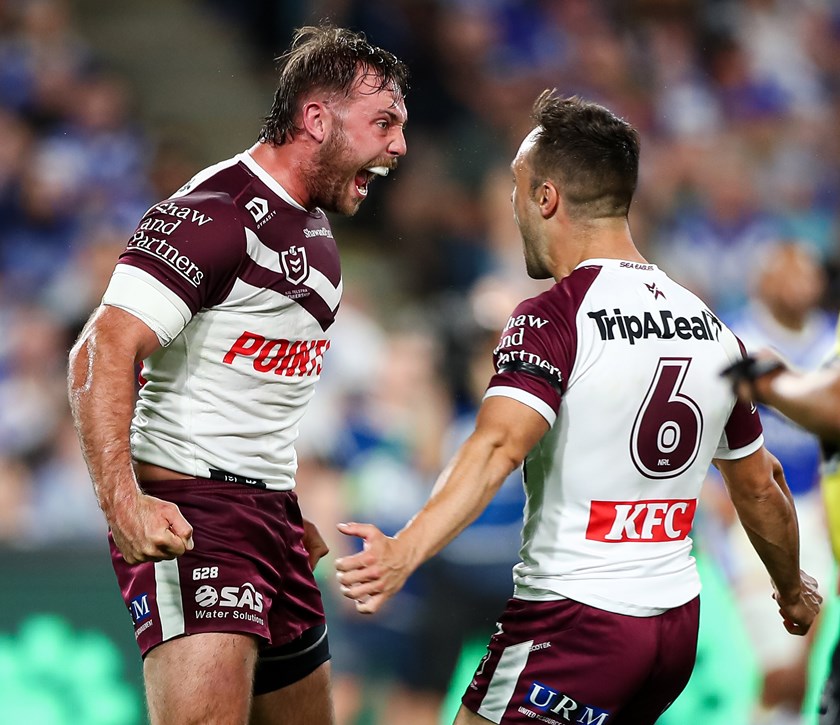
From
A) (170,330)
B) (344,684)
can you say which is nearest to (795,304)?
(344,684)

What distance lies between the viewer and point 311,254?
3.20 metres

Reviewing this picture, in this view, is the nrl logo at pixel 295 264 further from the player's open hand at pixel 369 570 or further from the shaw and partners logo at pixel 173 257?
the player's open hand at pixel 369 570

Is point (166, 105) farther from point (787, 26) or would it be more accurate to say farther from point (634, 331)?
point (634, 331)

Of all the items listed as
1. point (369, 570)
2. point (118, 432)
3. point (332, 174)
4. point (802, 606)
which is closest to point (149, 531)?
point (118, 432)

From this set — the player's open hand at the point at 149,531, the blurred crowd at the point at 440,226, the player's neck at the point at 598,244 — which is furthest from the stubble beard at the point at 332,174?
the blurred crowd at the point at 440,226

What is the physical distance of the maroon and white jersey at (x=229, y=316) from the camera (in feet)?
9.48

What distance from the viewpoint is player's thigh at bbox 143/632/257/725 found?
2.89 meters

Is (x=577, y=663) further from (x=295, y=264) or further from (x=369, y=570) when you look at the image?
(x=295, y=264)

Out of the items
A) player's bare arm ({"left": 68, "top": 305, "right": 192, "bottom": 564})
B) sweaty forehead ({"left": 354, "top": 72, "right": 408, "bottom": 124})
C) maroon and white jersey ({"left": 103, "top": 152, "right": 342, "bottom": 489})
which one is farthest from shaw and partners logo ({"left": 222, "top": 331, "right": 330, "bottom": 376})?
sweaty forehead ({"left": 354, "top": 72, "right": 408, "bottom": 124})

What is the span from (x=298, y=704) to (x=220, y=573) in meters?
0.59

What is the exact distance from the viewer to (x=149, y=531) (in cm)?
268

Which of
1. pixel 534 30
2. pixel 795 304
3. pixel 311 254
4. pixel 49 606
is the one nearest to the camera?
pixel 311 254

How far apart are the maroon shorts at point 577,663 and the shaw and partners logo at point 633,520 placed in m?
0.18

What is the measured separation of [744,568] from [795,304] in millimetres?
1413
